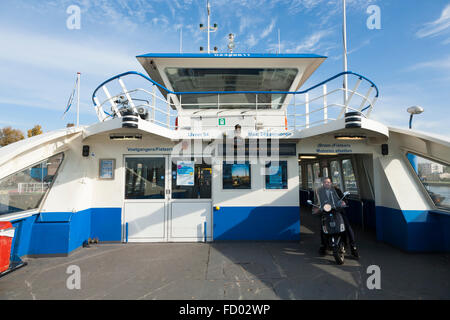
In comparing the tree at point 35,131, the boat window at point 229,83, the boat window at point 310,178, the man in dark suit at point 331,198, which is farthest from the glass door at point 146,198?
the tree at point 35,131

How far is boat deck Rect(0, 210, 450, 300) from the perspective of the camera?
3.67m

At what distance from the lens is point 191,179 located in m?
6.38

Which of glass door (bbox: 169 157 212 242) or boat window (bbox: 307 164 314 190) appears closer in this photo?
glass door (bbox: 169 157 212 242)

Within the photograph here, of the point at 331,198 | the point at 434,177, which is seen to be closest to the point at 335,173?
the point at 434,177

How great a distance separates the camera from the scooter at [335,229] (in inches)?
187

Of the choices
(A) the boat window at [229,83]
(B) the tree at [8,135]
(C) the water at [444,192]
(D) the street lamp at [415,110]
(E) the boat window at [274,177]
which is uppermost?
(B) the tree at [8,135]

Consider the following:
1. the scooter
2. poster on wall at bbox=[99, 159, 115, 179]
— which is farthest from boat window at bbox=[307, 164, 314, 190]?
poster on wall at bbox=[99, 159, 115, 179]

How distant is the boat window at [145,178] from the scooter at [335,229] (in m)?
4.04

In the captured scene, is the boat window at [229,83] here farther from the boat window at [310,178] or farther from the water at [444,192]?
the boat window at [310,178]

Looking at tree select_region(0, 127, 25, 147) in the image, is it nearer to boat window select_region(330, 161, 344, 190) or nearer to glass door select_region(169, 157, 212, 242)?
glass door select_region(169, 157, 212, 242)

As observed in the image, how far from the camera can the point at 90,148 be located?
6258 millimetres

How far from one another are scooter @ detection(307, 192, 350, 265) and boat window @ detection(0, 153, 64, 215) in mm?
6257

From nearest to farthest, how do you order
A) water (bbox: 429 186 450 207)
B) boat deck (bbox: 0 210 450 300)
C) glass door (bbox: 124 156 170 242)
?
boat deck (bbox: 0 210 450 300)
water (bbox: 429 186 450 207)
glass door (bbox: 124 156 170 242)

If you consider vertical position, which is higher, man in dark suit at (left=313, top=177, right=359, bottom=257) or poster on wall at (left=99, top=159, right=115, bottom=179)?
poster on wall at (left=99, top=159, right=115, bottom=179)
